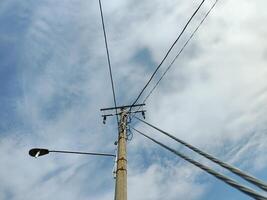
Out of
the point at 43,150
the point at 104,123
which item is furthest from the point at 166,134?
the point at 104,123

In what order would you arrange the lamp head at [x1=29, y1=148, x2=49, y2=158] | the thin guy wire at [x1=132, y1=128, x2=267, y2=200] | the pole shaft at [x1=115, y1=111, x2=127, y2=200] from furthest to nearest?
the lamp head at [x1=29, y1=148, x2=49, y2=158], the pole shaft at [x1=115, y1=111, x2=127, y2=200], the thin guy wire at [x1=132, y1=128, x2=267, y2=200]

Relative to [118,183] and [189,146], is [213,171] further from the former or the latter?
[118,183]

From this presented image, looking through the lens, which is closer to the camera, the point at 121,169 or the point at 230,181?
the point at 230,181

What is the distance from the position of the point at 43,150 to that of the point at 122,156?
8.07 ft

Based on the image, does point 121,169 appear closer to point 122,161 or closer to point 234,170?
point 122,161

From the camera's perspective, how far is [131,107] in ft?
42.8

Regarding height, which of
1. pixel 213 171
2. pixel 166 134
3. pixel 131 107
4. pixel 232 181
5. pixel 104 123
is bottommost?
pixel 232 181

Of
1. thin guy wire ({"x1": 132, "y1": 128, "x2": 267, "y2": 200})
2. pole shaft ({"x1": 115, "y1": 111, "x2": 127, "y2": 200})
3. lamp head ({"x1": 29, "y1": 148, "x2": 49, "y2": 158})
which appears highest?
lamp head ({"x1": 29, "y1": 148, "x2": 49, "y2": 158})

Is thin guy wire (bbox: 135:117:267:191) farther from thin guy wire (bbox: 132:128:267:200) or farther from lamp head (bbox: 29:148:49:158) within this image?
lamp head (bbox: 29:148:49:158)

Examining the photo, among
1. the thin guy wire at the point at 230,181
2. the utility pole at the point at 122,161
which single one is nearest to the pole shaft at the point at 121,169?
the utility pole at the point at 122,161

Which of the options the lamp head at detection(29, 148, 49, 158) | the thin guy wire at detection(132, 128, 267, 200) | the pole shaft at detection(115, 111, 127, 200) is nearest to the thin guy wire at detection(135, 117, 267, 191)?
the thin guy wire at detection(132, 128, 267, 200)

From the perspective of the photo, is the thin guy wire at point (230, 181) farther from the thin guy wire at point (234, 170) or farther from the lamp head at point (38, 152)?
the lamp head at point (38, 152)

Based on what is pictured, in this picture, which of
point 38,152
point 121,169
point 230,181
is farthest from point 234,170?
point 38,152

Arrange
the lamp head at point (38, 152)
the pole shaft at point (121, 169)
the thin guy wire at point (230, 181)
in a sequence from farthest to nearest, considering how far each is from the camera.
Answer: the lamp head at point (38, 152), the pole shaft at point (121, 169), the thin guy wire at point (230, 181)
